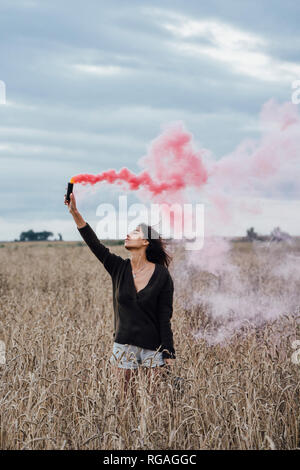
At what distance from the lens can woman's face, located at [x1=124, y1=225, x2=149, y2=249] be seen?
4.79 metres

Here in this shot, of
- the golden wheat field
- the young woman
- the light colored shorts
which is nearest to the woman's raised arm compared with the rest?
the young woman

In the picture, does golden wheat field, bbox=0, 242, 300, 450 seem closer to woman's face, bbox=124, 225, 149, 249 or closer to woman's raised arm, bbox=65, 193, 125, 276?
woman's raised arm, bbox=65, 193, 125, 276

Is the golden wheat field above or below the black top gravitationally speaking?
below

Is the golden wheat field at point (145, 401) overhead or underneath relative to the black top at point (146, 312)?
underneath

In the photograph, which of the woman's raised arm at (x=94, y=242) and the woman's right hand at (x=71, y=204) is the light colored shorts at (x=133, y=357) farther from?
the woman's right hand at (x=71, y=204)

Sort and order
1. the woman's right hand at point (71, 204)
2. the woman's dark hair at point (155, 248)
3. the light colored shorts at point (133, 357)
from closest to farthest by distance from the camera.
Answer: the light colored shorts at point (133, 357) → the woman's right hand at point (71, 204) → the woman's dark hair at point (155, 248)

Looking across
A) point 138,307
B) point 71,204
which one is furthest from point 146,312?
point 71,204

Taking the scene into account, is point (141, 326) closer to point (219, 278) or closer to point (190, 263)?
point (219, 278)

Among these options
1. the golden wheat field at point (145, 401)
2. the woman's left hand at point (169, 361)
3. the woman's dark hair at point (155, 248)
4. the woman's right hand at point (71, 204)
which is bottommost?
the golden wheat field at point (145, 401)

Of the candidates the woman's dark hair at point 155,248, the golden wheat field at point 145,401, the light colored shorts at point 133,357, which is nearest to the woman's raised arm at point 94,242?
the woman's dark hair at point 155,248

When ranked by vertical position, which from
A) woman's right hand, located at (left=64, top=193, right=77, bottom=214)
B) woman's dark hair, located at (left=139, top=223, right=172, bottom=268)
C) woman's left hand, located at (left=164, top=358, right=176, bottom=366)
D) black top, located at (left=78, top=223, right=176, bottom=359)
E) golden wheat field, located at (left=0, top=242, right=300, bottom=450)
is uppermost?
woman's right hand, located at (left=64, top=193, right=77, bottom=214)

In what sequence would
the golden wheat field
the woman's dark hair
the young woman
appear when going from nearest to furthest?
the golden wheat field < the young woman < the woman's dark hair

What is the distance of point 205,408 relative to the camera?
4.39 m

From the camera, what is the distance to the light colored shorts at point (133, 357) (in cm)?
444
